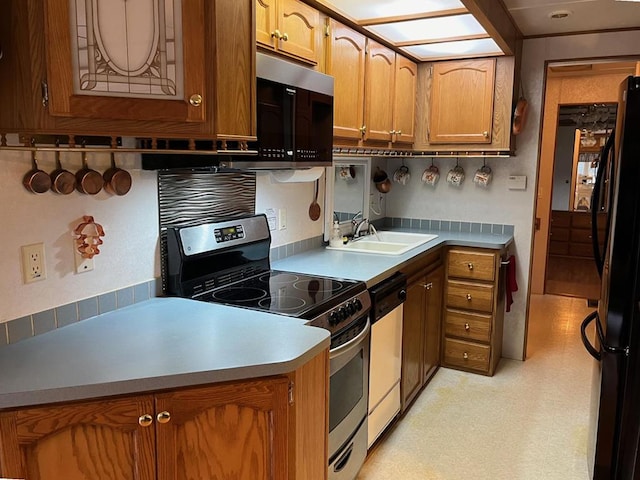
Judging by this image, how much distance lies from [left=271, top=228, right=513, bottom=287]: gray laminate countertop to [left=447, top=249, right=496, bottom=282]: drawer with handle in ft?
0.20

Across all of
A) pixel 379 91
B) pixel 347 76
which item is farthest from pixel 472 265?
pixel 347 76

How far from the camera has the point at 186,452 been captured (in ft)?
4.66

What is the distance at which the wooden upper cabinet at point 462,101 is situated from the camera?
3438 millimetres

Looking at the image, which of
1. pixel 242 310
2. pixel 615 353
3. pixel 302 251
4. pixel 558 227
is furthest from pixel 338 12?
pixel 558 227

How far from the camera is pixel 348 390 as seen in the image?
84.4 inches

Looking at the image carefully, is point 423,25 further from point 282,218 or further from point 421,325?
point 421,325

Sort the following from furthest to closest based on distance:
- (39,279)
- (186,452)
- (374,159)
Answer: (374,159) → (39,279) → (186,452)

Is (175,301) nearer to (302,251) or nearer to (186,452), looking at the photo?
(186,452)

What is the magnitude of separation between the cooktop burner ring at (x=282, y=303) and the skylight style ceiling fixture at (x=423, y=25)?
1339 mm

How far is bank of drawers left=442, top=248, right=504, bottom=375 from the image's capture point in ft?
11.2

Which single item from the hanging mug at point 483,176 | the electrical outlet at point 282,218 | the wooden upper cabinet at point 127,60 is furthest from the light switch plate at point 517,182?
the wooden upper cabinet at point 127,60

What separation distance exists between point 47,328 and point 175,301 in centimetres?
46

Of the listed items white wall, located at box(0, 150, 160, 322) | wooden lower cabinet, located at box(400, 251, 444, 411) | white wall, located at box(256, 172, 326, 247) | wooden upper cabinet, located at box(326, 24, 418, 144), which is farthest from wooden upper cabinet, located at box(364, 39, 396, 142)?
white wall, located at box(0, 150, 160, 322)

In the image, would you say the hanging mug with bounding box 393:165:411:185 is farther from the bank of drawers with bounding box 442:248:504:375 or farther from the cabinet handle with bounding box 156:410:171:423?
the cabinet handle with bounding box 156:410:171:423
